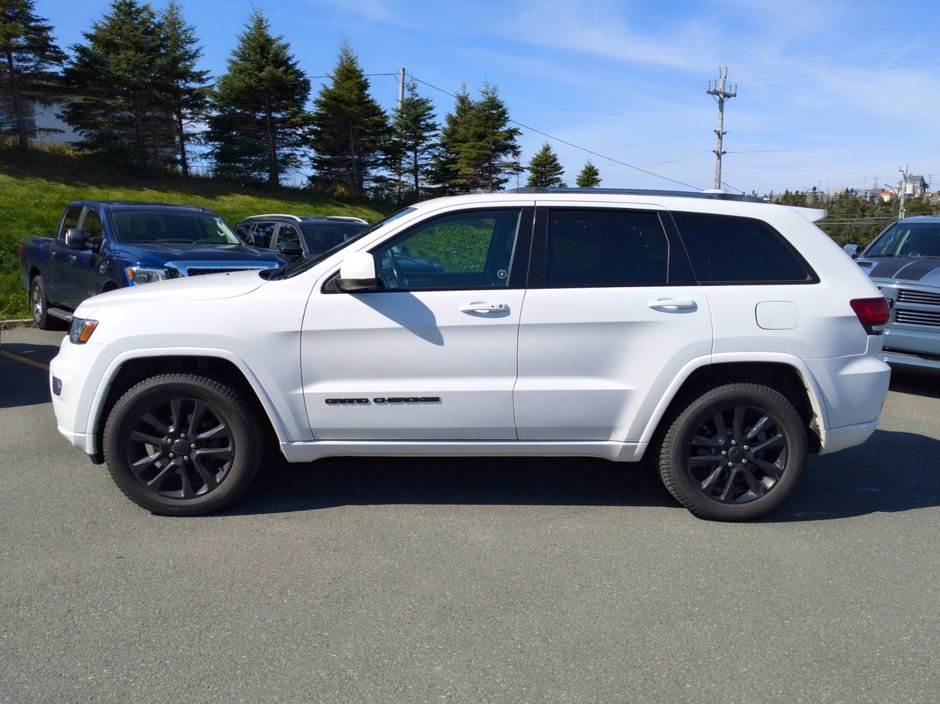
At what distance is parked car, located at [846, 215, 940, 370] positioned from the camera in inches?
334

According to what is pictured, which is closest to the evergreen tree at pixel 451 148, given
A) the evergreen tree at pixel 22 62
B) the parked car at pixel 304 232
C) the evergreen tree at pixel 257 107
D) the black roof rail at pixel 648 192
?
the evergreen tree at pixel 257 107

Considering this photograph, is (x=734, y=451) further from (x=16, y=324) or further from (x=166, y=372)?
(x=16, y=324)

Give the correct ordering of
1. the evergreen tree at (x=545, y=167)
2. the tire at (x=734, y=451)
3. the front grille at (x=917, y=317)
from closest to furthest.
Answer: the tire at (x=734, y=451)
the front grille at (x=917, y=317)
the evergreen tree at (x=545, y=167)

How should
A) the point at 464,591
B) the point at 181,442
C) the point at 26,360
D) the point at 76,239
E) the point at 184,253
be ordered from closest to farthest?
the point at 464,591 → the point at 181,442 → the point at 184,253 → the point at 76,239 → the point at 26,360

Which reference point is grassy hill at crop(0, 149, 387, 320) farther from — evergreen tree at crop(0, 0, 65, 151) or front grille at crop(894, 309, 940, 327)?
front grille at crop(894, 309, 940, 327)

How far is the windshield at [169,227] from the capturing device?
9.73 meters

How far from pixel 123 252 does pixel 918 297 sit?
8343mm

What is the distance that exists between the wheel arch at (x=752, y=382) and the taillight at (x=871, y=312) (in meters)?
0.48

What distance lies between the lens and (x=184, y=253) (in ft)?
29.5

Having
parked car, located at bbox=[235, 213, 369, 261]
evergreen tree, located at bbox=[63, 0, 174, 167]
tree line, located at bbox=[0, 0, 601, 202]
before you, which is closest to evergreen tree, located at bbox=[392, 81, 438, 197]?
tree line, located at bbox=[0, 0, 601, 202]

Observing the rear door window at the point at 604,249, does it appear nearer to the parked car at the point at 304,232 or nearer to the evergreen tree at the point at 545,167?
the parked car at the point at 304,232

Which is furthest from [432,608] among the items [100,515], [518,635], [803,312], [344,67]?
[344,67]

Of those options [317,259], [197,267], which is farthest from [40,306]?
[317,259]

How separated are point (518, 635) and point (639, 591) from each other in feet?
2.41
